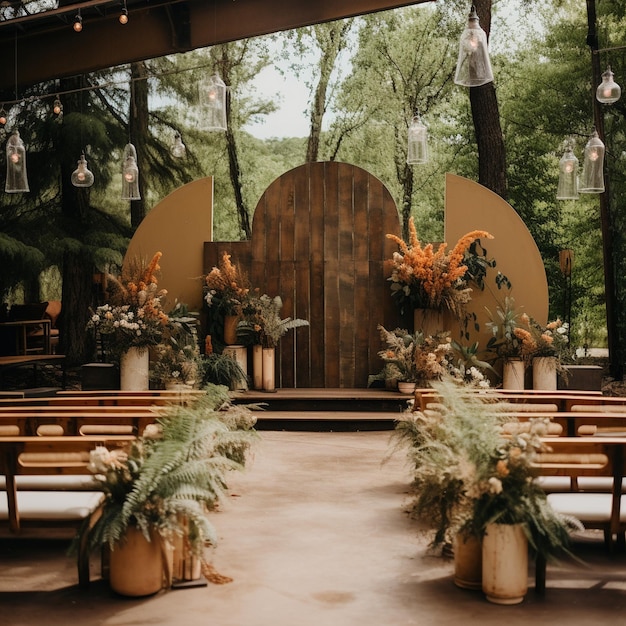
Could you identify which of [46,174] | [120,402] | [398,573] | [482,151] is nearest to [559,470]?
[398,573]

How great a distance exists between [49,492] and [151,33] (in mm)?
5672

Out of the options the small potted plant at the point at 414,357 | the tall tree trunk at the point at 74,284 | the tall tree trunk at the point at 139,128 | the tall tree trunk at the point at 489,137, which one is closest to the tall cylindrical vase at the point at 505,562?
the small potted plant at the point at 414,357

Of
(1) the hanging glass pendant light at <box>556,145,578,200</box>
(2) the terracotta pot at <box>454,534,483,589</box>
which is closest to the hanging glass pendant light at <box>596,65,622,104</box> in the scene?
(1) the hanging glass pendant light at <box>556,145,578,200</box>

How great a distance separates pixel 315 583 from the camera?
419 cm

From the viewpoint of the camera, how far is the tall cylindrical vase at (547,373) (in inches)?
373

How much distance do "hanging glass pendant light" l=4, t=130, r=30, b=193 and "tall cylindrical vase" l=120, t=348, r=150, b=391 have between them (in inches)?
82.4

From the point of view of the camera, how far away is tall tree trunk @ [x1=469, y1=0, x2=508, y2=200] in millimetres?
13039

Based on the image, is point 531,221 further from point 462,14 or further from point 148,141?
point 148,141

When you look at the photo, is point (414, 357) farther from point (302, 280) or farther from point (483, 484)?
point (483, 484)

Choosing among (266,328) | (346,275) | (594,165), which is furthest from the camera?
(346,275)

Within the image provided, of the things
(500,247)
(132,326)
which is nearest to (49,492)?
(132,326)

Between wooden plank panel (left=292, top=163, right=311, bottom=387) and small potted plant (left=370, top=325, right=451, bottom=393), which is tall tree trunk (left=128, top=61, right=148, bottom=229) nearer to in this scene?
wooden plank panel (left=292, top=163, right=311, bottom=387)

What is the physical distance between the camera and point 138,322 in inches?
360

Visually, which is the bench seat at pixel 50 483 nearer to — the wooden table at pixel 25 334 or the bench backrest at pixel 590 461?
the bench backrest at pixel 590 461
